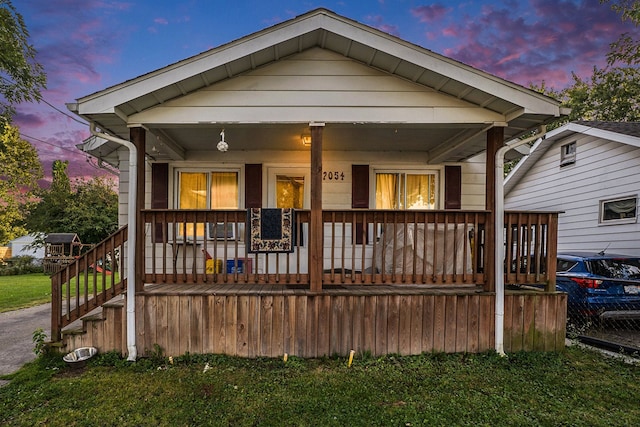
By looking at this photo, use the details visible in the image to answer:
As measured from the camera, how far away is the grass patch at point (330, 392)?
2.69 meters

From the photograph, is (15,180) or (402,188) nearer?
(402,188)

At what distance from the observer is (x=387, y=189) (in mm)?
6121

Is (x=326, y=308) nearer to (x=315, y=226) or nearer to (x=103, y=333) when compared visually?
(x=315, y=226)

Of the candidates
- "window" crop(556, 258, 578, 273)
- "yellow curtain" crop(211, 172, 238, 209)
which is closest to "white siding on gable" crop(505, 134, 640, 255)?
"window" crop(556, 258, 578, 273)

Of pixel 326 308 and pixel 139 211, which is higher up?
pixel 139 211

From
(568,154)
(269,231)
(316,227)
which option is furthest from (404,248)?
(568,154)

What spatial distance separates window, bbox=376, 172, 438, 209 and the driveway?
565 cm

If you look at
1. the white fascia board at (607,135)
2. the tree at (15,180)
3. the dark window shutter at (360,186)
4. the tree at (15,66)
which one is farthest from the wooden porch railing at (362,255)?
the tree at (15,180)

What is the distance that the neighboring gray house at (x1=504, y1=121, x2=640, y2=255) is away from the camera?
7035mm

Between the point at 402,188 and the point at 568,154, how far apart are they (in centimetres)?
617

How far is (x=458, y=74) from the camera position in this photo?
146 inches

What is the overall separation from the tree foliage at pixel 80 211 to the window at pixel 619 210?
2049 centimetres

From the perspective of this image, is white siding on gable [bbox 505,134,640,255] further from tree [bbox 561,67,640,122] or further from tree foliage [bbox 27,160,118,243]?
tree foliage [bbox 27,160,118,243]

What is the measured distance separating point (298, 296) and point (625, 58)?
1004 centimetres
